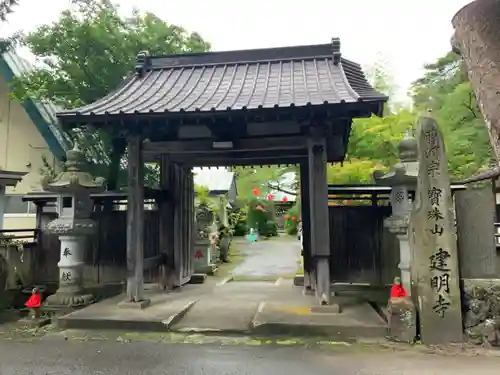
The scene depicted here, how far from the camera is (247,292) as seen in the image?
906 cm

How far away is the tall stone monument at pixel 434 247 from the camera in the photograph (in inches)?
219

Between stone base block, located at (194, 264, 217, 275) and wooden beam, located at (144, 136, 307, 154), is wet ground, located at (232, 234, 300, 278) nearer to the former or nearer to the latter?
stone base block, located at (194, 264, 217, 275)

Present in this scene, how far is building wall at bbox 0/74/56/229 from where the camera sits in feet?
48.0

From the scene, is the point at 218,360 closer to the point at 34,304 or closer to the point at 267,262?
the point at 34,304

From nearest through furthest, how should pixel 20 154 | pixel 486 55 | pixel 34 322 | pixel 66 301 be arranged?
pixel 486 55
pixel 34 322
pixel 66 301
pixel 20 154

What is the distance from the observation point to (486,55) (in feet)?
5.90

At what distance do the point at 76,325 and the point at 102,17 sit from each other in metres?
8.96

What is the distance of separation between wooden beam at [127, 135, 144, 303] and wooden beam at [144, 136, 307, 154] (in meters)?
0.30

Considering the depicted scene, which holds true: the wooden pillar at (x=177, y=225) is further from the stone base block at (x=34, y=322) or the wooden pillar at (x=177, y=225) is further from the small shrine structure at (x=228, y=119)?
the stone base block at (x=34, y=322)

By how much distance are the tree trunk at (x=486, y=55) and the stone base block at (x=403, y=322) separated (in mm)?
4563

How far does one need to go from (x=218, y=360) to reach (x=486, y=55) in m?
4.62

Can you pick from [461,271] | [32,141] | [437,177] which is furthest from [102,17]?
[461,271]

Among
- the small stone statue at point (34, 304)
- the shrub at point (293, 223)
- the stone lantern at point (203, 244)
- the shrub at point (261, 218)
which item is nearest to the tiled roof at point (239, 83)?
the small stone statue at point (34, 304)

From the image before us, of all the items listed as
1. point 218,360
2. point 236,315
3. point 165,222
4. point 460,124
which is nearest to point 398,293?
point 236,315
